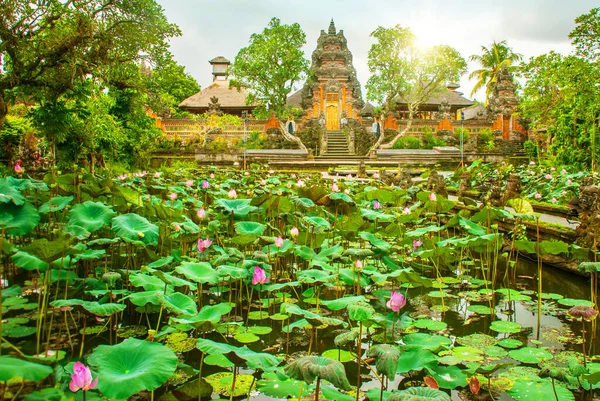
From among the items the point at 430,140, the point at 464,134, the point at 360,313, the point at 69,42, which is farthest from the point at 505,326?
the point at 464,134

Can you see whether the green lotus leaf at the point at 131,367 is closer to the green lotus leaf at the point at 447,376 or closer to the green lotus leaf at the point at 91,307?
the green lotus leaf at the point at 91,307

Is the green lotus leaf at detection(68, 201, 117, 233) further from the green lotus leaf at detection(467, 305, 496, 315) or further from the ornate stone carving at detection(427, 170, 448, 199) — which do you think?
the ornate stone carving at detection(427, 170, 448, 199)

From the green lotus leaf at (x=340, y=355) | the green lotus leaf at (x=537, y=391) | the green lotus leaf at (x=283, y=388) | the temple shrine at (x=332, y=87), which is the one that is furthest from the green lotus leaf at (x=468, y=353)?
the temple shrine at (x=332, y=87)

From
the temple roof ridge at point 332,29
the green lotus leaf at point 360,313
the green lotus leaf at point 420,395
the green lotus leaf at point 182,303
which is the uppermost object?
the temple roof ridge at point 332,29

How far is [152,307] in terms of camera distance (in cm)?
287

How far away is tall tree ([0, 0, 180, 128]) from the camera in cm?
525

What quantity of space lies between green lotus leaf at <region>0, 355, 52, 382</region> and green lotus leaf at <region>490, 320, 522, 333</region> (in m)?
2.57

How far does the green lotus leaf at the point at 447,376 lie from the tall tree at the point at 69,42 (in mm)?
5099

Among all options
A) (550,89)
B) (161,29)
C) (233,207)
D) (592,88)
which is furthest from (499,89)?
(233,207)

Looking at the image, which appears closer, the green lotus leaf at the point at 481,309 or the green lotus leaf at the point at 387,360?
the green lotus leaf at the point at 387,360

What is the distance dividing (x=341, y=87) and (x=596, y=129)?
722 inches

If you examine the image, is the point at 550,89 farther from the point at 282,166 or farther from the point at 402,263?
the point at 402,263

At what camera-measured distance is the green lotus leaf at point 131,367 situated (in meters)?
1.35

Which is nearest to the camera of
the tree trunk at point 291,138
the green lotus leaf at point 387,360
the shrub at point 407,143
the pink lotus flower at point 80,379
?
the pink lotus flower at point 80,379
